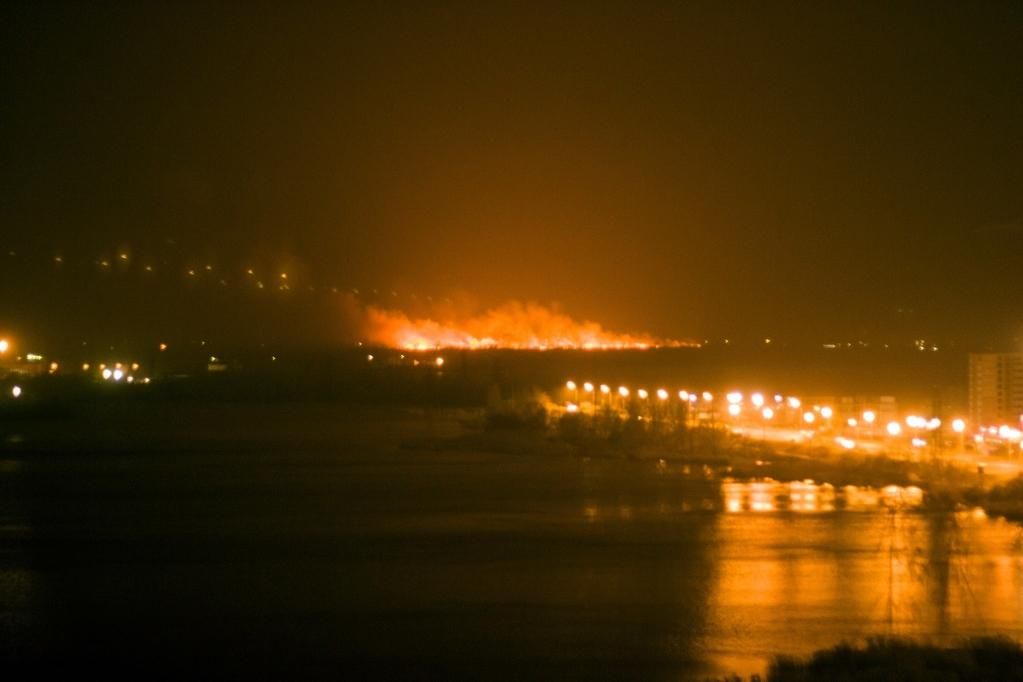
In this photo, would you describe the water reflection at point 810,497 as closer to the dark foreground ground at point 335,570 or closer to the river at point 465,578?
the river at point 465,578

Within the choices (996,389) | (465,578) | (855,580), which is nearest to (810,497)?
(855,580)

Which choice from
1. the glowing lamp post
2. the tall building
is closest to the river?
the glowing lamp post

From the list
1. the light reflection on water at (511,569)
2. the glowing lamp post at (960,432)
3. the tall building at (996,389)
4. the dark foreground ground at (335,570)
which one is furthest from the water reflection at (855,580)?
the tall building at (996,389)

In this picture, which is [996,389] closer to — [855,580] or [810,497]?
[810,497]

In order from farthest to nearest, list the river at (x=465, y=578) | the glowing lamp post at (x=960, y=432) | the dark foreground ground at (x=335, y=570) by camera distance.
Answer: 1. the glowing lamp post at (x=960, y=432)
2. the river at (x=465, y=578)
3. the dark foreground ground at (x=335, y=570)

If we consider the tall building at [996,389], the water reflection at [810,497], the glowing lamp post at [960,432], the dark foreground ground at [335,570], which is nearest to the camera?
the dark foreground ground at [335,570]

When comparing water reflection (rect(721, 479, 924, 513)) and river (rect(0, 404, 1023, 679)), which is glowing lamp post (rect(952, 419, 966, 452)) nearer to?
water reflection (rect(721, 479, 924, 513))

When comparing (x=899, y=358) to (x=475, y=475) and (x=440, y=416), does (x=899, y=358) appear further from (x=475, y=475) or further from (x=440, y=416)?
(x=475, y=475)

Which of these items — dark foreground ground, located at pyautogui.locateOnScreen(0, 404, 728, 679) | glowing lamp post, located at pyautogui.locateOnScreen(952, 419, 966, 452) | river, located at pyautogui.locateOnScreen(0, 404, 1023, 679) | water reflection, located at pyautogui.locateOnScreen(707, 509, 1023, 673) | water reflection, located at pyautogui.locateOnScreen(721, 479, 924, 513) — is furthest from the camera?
glowing lamp post, located at pyautogui.locateOnScreen(952, 419, 966, 452)
